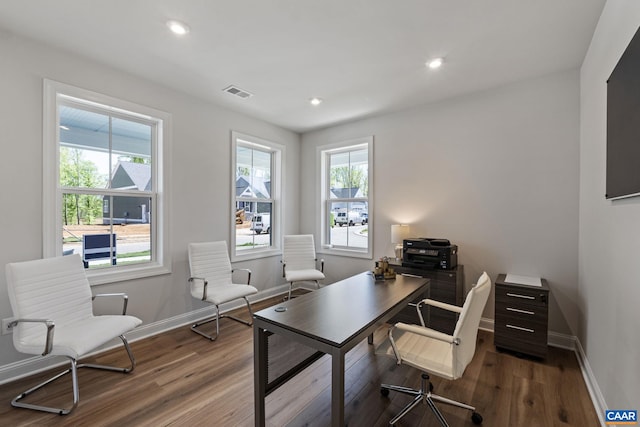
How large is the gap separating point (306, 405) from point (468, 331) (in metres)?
1.24

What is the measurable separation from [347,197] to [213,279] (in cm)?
237

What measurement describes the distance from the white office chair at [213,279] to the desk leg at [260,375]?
1.49 m

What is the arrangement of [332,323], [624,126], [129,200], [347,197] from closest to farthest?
1. [624,126]
2. [332,323]
3. [129,200]
4. [347,197]

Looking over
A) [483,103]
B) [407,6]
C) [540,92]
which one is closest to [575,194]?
[540,92]

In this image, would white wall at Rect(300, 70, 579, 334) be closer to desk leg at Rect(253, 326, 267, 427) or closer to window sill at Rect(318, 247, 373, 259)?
window sill at Rect(318, 247, 373, 259)

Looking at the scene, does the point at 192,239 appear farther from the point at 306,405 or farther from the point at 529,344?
the point at 529,344

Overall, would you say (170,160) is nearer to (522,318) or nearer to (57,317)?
(57,317)

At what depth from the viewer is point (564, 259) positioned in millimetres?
2768

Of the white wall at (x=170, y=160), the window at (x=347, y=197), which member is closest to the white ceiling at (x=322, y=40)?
the white wall at (x=170, y=160)

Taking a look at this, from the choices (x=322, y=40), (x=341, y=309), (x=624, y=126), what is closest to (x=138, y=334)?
(x=341, y=309)

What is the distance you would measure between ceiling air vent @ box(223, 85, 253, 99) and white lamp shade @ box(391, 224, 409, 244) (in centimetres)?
253

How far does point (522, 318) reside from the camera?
2.57 m

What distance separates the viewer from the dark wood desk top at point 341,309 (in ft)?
4.90

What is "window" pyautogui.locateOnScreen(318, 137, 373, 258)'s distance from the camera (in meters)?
4.25
